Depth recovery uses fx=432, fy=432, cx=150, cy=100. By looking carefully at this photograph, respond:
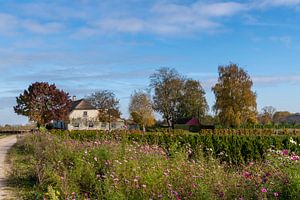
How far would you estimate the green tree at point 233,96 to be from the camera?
2180 inches

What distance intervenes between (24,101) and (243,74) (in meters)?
29.8

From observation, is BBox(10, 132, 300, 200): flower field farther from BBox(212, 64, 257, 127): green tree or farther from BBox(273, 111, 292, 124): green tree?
BBox(273, 111, 292, 124): green tree

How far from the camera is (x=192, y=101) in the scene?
7444cm

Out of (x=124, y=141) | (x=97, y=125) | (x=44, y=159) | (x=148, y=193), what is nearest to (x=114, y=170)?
(x=148, y=193)

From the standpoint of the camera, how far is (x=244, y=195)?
5285 mm

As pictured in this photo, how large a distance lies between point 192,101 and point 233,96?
755 inches

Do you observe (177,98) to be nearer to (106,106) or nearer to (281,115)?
(106,106)

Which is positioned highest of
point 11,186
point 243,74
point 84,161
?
point 243,74

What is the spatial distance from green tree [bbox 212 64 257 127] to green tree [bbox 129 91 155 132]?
14.8 meters

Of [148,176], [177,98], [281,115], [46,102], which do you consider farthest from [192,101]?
[148,176]

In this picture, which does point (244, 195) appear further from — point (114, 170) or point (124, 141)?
point (124, 141)

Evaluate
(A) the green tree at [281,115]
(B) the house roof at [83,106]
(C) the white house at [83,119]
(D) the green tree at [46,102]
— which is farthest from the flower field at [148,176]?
(A) the green tree at [281,115]

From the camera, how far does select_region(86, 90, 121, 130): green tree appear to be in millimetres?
69375

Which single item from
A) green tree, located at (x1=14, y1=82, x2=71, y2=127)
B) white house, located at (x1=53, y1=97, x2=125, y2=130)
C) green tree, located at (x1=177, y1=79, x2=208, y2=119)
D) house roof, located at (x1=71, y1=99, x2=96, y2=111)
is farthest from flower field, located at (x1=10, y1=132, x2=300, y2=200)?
house roof, located at (x1=71, y1=99, x2=96, y2=111)
